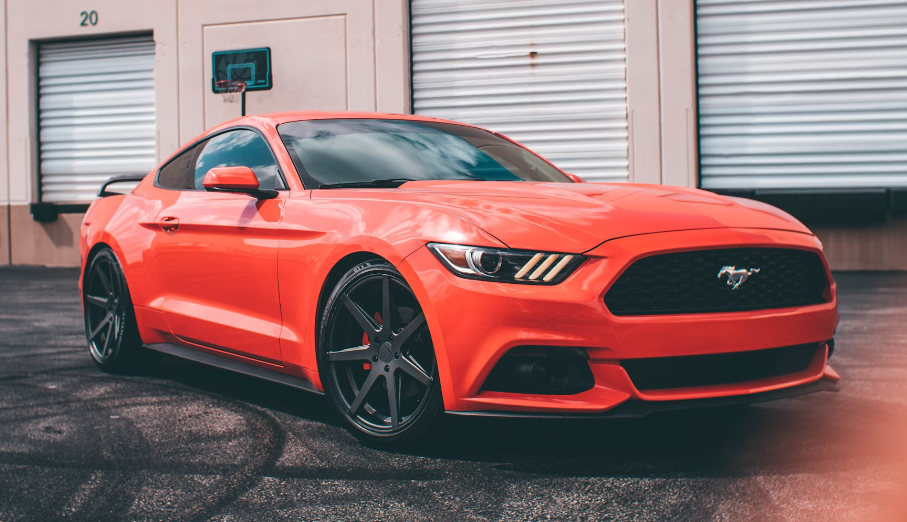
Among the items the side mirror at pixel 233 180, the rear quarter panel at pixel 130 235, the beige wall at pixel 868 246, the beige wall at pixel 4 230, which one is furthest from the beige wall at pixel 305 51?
the side mirror at pixel 233 180

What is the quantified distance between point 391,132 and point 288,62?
31.5ft

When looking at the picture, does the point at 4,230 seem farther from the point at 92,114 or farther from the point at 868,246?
the point at 868,246

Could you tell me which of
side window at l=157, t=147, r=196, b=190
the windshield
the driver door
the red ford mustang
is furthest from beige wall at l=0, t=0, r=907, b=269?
the driver door

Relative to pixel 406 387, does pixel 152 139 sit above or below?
above

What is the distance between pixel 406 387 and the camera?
3.27 meters

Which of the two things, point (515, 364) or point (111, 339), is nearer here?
point (515, 364)

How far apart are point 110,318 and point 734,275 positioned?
142 inches

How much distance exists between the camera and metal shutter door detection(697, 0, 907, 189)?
11.9m

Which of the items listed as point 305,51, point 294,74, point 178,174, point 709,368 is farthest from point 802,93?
point 709,368

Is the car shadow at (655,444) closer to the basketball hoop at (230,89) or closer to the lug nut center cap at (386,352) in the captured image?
the lug nut center cap at (386,352)

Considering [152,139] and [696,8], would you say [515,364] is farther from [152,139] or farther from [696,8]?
[152,139]

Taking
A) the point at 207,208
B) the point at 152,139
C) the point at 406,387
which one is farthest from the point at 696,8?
the point at 406,387

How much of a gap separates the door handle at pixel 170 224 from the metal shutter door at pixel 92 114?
10490 millimetres

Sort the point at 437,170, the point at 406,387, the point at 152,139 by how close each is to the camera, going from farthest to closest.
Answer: the point at 152,139 < the point at 437,170 < the point at 406,387
